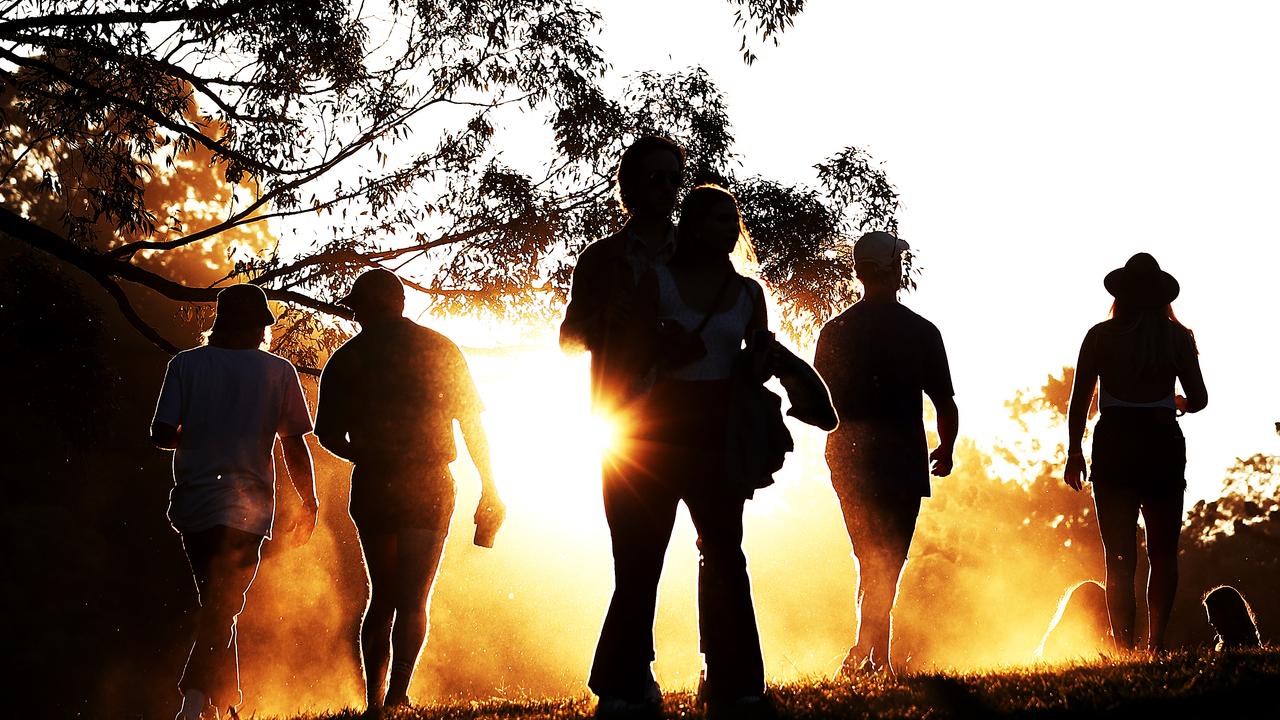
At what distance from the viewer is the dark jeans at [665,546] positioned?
15.5ft

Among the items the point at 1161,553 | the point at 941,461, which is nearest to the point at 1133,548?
the point at 1161,553

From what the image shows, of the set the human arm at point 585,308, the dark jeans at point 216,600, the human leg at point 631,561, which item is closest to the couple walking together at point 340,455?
the dark jeans at point 216,600

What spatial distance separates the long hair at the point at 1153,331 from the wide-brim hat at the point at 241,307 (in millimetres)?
A: 4237

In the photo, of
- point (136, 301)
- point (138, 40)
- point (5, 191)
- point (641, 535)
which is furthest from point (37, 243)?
point (136, 301)

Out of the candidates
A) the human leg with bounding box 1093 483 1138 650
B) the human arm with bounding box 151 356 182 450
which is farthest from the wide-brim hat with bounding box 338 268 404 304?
the human leg with bounding box 1093 483 1138 650

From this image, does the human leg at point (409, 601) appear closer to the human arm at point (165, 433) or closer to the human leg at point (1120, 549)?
the human arm at point (165, 433)

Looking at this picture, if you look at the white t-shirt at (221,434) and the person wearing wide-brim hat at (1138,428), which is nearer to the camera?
the white t-shirt at (221,434)

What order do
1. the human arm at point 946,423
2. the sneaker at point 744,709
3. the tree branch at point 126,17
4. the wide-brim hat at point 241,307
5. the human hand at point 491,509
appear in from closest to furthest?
the sneaker at point 744,709 < the wide-brim hat at point 241,307 < the human hand at point 491,509 < the human arm at point 946,423 < the tree branch at point 126,17

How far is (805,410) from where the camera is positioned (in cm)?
500

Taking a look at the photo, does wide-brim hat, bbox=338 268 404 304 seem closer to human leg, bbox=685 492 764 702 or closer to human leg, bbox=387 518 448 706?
human leg, bbox=387 518 448 706

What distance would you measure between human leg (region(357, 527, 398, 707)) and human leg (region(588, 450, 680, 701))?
5.18 ft

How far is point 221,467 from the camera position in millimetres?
5730

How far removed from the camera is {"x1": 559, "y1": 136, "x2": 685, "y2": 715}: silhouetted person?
471 centimetres

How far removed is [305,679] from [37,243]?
24.0 m
